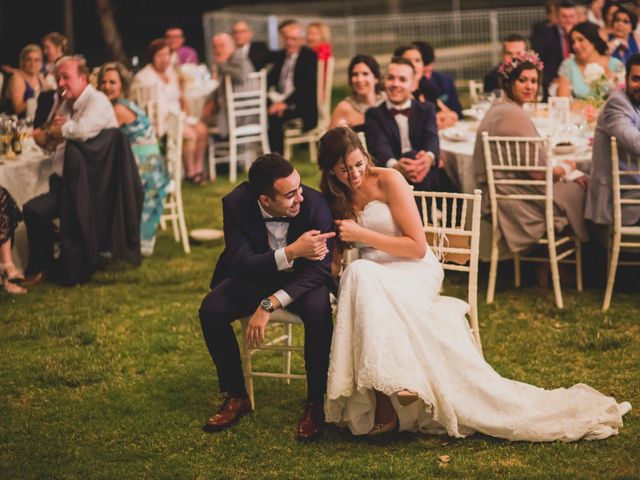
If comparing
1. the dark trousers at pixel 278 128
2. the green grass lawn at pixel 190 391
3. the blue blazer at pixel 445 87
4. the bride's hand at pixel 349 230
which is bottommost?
the green grass lawn at pixel 190 391

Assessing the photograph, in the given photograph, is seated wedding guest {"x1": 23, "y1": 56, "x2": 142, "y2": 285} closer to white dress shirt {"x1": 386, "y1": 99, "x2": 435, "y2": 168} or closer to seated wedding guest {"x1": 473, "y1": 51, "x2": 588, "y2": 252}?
white dress shirt {"x1": 386, "y1": 99, "x2": 435, "y2": 168}

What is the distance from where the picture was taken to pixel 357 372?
4.00 m

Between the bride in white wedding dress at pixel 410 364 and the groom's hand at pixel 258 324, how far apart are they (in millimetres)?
305

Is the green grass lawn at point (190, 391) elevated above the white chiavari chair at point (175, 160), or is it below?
below

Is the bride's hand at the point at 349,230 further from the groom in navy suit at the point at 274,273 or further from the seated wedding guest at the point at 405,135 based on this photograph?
the seated wedding guest at the point at 405,135

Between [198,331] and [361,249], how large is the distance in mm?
1601

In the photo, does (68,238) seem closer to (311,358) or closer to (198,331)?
(198,331)

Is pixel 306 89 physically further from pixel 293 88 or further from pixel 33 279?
pixel 33 279

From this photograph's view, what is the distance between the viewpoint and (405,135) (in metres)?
6.18

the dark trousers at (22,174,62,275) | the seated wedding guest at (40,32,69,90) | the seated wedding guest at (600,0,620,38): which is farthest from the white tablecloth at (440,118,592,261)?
the seated wedding guest at (40,32,69,90)

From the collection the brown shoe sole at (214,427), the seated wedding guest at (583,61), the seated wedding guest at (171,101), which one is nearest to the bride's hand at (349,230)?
the brown shoe sole at (214,427)

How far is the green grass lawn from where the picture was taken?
396 centimetres

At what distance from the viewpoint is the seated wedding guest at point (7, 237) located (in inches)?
249

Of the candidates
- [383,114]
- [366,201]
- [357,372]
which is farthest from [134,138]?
[357,372]
